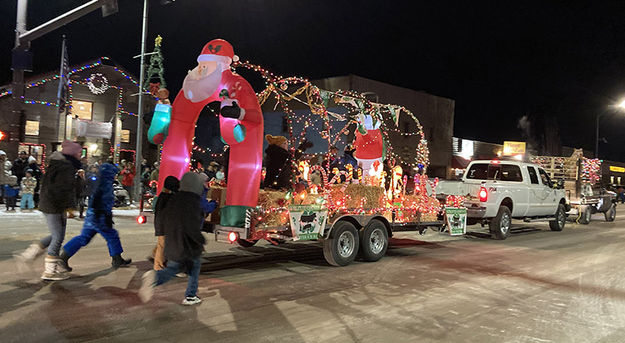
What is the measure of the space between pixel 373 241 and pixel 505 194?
19.7ft

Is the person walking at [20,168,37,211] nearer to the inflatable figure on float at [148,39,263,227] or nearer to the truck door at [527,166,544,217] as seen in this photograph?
the inflatable figure on float at [148,39,263,227]

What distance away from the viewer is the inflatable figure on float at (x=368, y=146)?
→ 11.7 meters

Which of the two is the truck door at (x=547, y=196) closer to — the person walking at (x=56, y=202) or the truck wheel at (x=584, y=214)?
the truck wheel at (x=584, y=214)

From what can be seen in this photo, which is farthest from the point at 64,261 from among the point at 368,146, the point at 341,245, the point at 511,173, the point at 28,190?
the point at 511,173

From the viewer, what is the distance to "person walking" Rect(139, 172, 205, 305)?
5574 millimetres

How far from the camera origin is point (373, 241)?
933cm

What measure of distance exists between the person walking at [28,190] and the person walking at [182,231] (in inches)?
450

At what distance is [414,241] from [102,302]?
8.78 meters

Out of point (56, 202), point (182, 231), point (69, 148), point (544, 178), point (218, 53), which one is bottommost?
point (182, 231)

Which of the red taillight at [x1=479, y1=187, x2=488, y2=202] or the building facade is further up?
the building facade

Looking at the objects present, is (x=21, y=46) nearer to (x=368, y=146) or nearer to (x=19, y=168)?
(x=19, y=168)

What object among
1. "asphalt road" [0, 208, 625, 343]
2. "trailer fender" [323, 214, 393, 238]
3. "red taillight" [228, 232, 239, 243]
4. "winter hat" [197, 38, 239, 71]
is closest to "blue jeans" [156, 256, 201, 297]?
"asphalt road" [0, 208, 625, 343]

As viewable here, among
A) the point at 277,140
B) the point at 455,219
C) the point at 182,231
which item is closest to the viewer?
the point at 182,231

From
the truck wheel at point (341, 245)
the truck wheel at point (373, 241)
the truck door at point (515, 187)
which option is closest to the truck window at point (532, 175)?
the truck door at point (515, 187)
